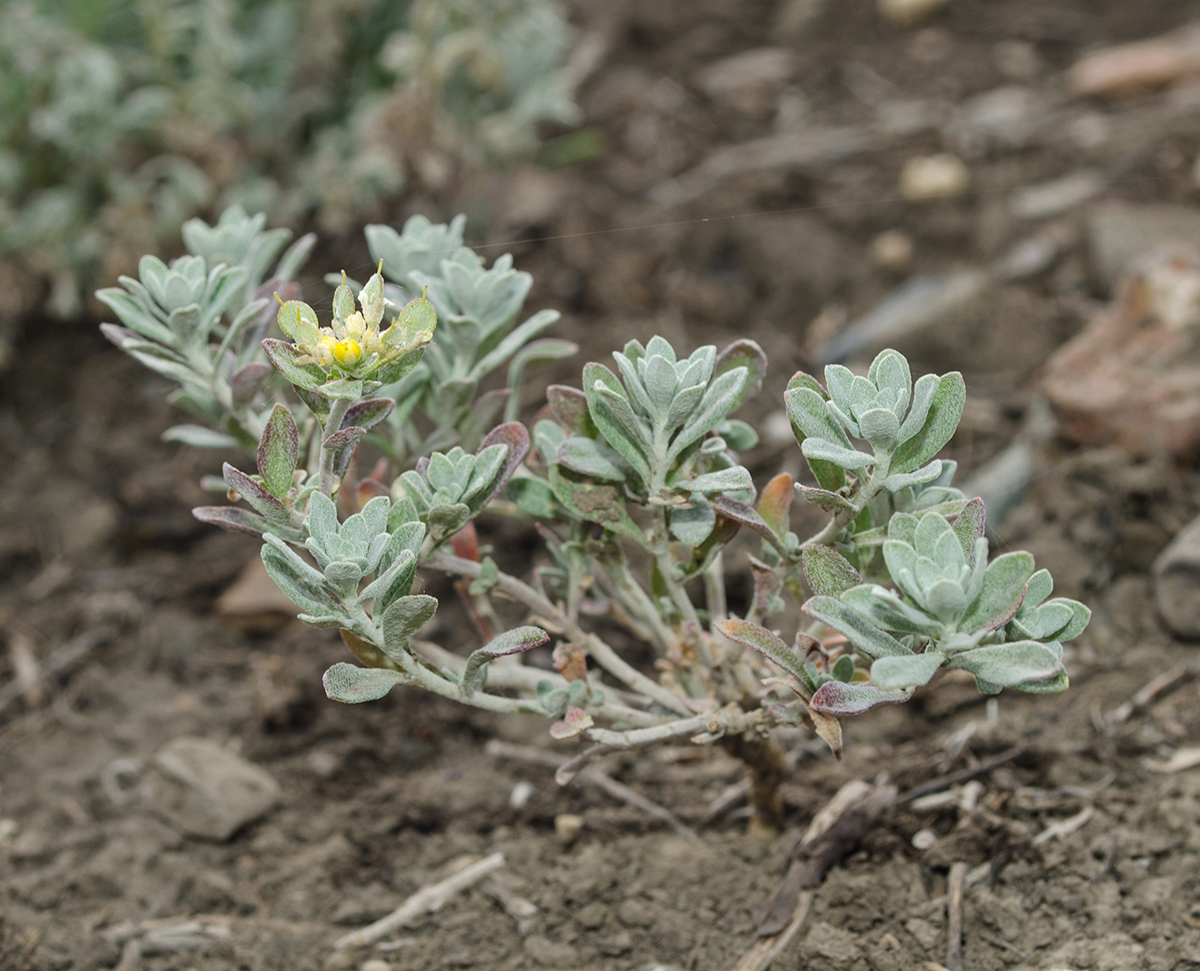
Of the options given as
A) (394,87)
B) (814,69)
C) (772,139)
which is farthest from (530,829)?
(814,69)

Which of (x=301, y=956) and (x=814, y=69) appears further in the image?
(x=814, y=69)

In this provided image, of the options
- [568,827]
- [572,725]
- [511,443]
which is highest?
[511,443]

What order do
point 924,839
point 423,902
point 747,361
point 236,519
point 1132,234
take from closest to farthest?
point 236,519 < point 747,361 < point 924,839 < point 423,902 < point 1132,234

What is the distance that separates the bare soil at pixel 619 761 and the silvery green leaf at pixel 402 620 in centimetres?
74

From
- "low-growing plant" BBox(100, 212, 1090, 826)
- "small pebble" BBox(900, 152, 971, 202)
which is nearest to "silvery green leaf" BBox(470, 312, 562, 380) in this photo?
"low-growing plant" BBox(100, 212, 1090, 826)

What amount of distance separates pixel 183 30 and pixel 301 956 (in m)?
3.49

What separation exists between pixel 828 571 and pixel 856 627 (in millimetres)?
103

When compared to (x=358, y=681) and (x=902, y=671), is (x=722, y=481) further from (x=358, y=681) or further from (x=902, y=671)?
(x=358, y=681)

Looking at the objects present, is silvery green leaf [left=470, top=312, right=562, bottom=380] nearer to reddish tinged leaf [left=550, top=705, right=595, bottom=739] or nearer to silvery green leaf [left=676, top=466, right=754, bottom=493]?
silvery green leaf [left=676, top=466, right=754, bottom=493]

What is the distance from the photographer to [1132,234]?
11.9 feet

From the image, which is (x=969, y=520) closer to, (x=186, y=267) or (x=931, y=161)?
(x=186, y=267)

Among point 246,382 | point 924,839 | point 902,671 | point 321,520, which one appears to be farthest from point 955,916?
point 246,382

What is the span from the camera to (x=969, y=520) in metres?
1.57

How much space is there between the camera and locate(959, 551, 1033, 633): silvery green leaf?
144 cm
